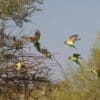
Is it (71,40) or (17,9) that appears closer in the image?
(71,40)

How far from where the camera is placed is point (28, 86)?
3.86 meters

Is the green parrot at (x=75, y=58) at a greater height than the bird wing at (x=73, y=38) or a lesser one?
lesser

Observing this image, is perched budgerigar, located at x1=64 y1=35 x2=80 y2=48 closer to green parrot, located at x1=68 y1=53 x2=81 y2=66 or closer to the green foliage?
green parrot, located at x1=68 y1=53 x2=81 y2=66

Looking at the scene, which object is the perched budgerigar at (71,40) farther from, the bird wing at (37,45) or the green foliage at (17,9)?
the green foliage at (17,9)

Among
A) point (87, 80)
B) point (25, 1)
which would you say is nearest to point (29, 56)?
point (87, 80)

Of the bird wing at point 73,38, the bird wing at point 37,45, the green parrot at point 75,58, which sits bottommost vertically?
the green parrot at point 75,58

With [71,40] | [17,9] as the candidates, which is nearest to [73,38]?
[71,40]

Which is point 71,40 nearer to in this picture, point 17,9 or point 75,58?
point 75,58

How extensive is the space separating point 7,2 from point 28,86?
34.6ft

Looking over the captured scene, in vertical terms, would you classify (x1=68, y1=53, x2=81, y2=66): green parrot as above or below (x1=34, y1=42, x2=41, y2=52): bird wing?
below

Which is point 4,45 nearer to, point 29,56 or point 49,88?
point 29,56

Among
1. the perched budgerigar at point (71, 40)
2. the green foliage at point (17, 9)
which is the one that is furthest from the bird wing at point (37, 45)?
the green foliage at point (17, 9)

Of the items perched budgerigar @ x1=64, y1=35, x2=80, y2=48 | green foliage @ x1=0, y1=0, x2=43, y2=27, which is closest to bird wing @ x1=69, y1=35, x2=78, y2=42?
perched budgerigar @ x1=64, y1=35, x2=80, y2=48

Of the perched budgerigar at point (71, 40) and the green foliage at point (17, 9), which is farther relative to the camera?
the green foliage at point (17, 9)
